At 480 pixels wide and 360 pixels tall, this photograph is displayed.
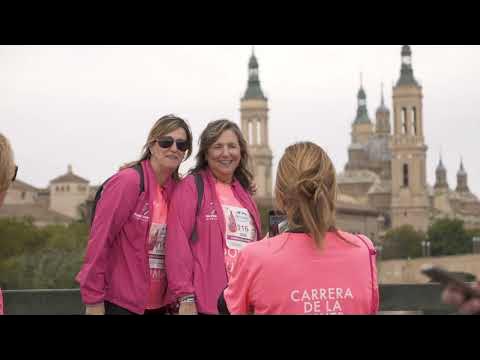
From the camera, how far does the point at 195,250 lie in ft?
13.0

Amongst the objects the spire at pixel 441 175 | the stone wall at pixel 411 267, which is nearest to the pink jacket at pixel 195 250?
the stone wall at pixel 411 267

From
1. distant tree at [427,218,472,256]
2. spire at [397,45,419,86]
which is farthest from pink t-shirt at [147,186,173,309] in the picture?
spire at [397,45,419,86]

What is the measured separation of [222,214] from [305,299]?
125 centimetres

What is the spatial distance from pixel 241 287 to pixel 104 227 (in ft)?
3.71

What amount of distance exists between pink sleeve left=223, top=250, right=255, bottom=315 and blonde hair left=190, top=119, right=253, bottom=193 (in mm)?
1348

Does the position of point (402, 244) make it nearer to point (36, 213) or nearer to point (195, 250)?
point (36, 213)

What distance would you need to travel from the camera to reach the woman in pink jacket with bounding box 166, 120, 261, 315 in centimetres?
388

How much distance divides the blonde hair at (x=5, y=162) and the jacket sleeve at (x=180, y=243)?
1132mm

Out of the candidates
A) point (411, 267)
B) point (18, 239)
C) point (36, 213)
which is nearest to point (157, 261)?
point (18, 239)

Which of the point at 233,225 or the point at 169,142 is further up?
the point at 169,142

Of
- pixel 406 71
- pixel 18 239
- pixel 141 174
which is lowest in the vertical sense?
pixel 141 174

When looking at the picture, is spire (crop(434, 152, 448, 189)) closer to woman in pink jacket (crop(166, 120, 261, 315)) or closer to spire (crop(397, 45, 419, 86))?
spire (crop(397, 45, 419, 86))

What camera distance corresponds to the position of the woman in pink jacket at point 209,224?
3875 millimetres
